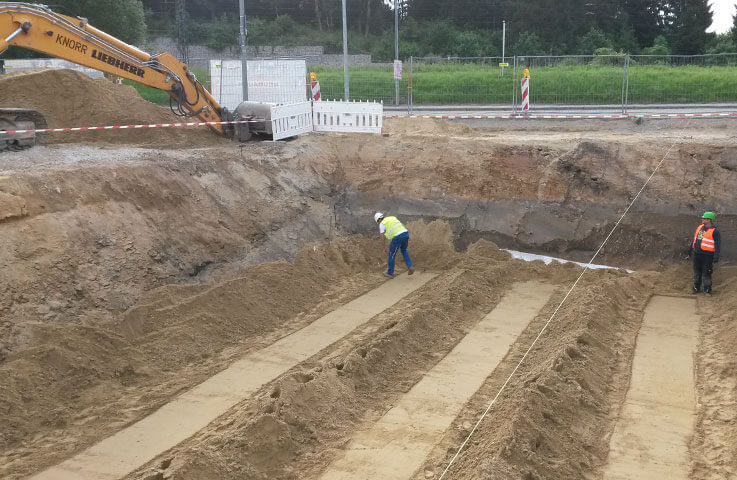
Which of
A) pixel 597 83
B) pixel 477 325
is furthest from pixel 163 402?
pixel 597 83

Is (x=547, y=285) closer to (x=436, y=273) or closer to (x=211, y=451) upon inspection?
(x=436, y=273)

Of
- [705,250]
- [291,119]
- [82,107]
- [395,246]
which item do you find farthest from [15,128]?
[705,250]

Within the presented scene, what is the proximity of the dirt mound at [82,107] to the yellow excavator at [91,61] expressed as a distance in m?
0.73

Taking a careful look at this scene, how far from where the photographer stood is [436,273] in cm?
1483

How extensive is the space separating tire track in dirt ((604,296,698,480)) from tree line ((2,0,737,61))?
31660 mm

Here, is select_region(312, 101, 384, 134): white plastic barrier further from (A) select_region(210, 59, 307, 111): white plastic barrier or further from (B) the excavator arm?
(A) select_region(210, 59, 307, 111): white plastic barrier

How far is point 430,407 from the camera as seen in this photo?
8.84 metres

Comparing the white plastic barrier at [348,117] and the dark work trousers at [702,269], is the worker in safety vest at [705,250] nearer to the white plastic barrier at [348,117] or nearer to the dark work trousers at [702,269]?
the dark work trousers at [702,269]

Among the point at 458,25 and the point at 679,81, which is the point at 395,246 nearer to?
the point at 679,81

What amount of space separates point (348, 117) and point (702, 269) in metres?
8.77

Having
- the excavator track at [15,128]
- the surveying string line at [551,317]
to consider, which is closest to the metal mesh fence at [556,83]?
the surveying string line at [551,317]

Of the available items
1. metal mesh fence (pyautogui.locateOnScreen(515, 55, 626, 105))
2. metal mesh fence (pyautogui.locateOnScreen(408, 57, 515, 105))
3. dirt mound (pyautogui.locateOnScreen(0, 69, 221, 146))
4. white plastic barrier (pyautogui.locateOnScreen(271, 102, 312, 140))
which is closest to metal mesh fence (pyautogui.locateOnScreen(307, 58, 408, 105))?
metal mesh fence (pyautogui.locateOnScreen(408, 57, 515, 105))

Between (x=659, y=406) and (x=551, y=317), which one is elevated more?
(x=551, y=317)

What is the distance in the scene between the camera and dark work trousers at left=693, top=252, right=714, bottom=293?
13195 millimetres
